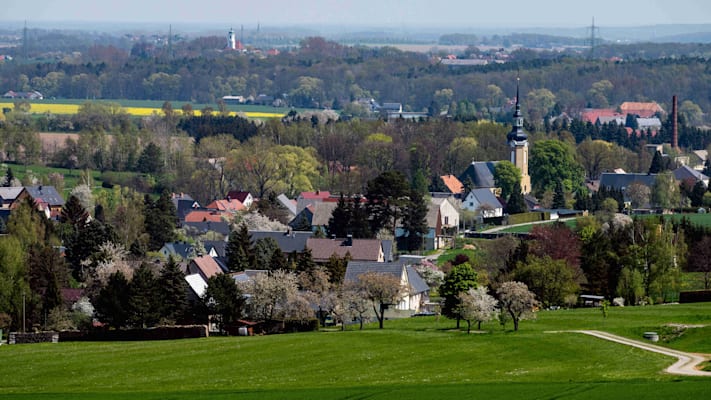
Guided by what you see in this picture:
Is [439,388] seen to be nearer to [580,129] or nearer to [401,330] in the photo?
[401,330]

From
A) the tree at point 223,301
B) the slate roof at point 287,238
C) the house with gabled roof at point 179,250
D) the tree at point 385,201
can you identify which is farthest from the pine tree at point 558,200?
the tree at point 223,301

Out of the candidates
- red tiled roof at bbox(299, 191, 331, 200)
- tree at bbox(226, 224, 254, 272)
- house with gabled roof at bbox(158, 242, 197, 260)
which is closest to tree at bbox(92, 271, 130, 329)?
tree at bbox(226, 224, 254, 272)

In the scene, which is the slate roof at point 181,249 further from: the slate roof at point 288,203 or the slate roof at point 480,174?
Result: the slate roof at point 480,174

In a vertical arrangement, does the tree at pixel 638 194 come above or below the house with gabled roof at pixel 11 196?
below

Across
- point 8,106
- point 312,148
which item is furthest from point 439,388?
point 8,106

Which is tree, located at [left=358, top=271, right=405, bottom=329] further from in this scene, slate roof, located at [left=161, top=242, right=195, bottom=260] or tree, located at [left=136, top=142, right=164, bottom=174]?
Answer: tree, located at [left=136, top=142, right=164, bottom=174]

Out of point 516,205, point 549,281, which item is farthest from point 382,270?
point 516,205
